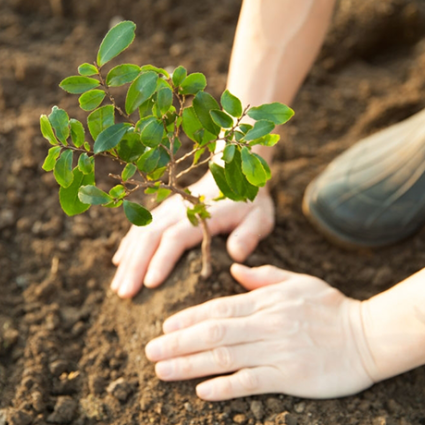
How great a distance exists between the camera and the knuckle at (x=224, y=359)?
1.52 meters

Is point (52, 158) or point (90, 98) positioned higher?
point (90, 98)

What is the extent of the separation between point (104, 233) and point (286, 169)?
0.71m

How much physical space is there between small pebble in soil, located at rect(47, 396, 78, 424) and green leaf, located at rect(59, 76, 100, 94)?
33.7 inches

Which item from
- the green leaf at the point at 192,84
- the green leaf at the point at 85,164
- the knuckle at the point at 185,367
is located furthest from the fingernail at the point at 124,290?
the green leaf at the point at 192,84

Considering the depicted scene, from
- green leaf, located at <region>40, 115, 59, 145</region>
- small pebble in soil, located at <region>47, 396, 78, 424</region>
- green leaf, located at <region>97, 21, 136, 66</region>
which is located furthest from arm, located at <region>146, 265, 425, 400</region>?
green leaf, located at <region>97, 21, 136, 66</region>

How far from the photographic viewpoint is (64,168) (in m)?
1.12

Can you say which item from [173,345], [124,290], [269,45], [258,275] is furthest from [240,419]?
[269,45]

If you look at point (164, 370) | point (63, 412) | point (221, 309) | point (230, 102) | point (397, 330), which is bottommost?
point (63, 412)

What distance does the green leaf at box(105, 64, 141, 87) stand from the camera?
42.9 inches

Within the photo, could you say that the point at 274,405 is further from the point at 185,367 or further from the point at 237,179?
the point at 237,179

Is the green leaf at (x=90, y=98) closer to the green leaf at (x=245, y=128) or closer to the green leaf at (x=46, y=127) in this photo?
the green leaf at (x=46, y=127)

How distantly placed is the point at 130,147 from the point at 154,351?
2.13 feet

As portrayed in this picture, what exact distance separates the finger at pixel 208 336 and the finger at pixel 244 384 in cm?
9

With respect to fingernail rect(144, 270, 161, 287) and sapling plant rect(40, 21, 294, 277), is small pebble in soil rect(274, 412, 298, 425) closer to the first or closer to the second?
fingernail rect(144, 270, 161, 287)
